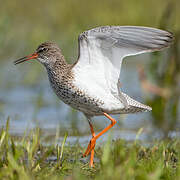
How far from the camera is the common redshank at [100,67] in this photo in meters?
4.84

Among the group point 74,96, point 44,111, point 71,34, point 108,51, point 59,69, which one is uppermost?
point 71,34

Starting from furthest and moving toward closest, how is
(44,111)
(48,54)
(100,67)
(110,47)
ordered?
(44,111)
(48,54)
(100,67)
(110,47)

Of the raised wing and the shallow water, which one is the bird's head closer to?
the raised wing

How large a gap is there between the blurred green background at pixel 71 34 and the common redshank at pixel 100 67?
2299mm

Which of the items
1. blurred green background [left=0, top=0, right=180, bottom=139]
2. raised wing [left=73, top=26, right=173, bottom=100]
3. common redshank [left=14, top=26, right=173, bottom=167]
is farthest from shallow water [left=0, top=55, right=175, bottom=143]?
raised wing [left=73, top=26, right=173, bottom=100]

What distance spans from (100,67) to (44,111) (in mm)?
3614

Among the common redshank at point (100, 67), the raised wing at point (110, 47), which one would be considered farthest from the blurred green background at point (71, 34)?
the raised wing at point (110, 47)

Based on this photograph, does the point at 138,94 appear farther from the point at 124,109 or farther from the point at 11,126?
the point at 124,109

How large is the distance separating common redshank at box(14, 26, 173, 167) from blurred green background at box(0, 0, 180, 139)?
2299 millimetres

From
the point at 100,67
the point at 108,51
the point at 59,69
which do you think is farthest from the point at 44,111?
the point at 108,51

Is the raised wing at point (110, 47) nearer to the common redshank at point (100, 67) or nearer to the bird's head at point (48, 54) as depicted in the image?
the common redshank at point (100, 67)

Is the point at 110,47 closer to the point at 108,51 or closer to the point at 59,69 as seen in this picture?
the point at 108,51

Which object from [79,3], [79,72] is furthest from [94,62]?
[79,3]

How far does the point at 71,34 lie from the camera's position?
35.1ft
